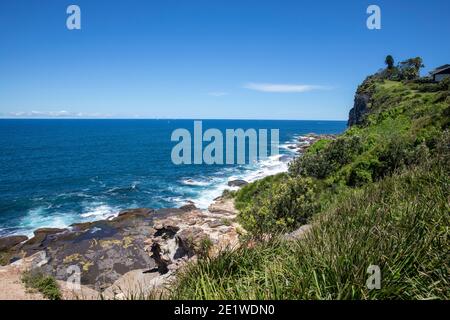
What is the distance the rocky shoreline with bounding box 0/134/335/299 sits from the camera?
2069cm

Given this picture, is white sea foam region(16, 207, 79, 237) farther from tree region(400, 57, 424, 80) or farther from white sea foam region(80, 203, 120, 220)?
tree region(400, 57, 424, 80)

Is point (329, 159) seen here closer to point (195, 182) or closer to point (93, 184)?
point (195, 182)

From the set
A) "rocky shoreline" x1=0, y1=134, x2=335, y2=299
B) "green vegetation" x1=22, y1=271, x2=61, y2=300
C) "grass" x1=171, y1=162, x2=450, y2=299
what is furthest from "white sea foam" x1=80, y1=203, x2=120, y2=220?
"grass" x1=171, y1=162, x2=450, y2=299

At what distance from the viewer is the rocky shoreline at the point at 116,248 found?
2069 centimetres

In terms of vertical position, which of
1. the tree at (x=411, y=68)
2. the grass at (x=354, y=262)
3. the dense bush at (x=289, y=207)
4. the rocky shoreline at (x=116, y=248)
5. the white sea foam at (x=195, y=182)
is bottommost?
the rocky shoreline at (x=116, y=248)

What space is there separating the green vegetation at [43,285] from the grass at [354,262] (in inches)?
555

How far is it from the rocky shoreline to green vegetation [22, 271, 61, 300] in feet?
2.70

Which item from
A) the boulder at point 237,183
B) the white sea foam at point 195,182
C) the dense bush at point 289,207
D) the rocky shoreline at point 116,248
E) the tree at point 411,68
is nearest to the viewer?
the dense bush at point 289,207

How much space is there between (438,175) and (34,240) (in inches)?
1243

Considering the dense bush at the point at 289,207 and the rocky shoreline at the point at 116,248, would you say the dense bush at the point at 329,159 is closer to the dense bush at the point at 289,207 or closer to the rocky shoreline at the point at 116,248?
the rocky shoreline at the point at 116,248

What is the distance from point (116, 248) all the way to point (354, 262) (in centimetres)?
2506

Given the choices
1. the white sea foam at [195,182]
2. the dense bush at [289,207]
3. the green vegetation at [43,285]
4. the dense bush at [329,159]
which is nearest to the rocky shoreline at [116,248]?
the green vegetation at [43,285]

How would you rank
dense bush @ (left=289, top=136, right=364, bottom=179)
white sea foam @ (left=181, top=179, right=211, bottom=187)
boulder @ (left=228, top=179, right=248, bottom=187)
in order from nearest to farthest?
dense bush @ (left=289, top=136, right=364, bottom=179)
boulder @ (left=228, top=179, right=248, bottom=187)
white sea foam @ (left=181, top=179, right=211, bottom=187)
